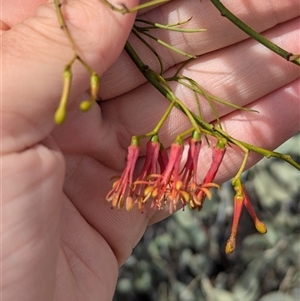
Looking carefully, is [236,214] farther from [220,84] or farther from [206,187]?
[220,84]

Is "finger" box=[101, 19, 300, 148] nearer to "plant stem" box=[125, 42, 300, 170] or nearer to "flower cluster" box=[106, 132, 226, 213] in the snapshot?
"plant stem" box=[125, 42, 300, 170]

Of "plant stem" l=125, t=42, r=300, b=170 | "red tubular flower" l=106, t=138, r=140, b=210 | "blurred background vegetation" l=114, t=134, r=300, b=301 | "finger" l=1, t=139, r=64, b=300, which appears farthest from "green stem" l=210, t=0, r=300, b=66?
"blurred background vegetation" l=114, t=134, r=300, b=301

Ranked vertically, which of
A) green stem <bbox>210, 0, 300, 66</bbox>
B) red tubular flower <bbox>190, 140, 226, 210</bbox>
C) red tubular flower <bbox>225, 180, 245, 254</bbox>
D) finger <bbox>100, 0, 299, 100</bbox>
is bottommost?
red tubular flower <bbox>225, 180, 245, 254</bbox>

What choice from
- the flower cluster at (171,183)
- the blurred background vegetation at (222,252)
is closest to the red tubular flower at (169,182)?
the flower cluster at (171,183)

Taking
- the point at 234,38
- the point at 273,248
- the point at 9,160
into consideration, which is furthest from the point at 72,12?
the point at 273,248

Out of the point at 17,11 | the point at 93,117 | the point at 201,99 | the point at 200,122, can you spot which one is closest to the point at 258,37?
the point at 200,122

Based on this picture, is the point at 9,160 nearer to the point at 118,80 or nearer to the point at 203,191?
the point at 203,191
